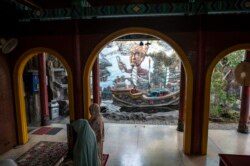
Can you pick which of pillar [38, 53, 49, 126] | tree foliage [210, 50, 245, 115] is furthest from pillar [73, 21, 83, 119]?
tree foliage [210, 50, 245, 115]

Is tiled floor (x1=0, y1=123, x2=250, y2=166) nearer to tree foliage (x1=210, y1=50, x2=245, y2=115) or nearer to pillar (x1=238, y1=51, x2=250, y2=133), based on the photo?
pillar (x1=238, y1=51, x2=250, y2=133)

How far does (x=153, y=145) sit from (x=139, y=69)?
29.3 feet

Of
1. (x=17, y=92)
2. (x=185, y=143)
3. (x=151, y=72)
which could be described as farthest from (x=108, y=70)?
(x=185, y=143)

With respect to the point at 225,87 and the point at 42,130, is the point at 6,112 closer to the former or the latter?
the point at 42,130

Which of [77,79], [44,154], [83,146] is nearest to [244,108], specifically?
[77,79]

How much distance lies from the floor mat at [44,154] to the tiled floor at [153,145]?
0.26 metres

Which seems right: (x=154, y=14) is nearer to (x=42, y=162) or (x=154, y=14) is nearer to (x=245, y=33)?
(x=245, y=33)

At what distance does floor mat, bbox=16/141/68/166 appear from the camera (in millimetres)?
4695

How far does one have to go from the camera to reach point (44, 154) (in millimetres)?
5098

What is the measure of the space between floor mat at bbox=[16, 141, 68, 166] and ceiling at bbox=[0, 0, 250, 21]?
3649 millimetres

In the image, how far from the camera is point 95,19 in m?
5.01

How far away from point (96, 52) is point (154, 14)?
1.82 metres

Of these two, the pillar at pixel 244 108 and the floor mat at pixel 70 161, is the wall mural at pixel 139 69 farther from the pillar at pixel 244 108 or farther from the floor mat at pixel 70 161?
the floor mat at pixel 70 161

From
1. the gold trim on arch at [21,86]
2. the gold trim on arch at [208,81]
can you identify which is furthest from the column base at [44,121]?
the gold trim on arch at [208,81]
